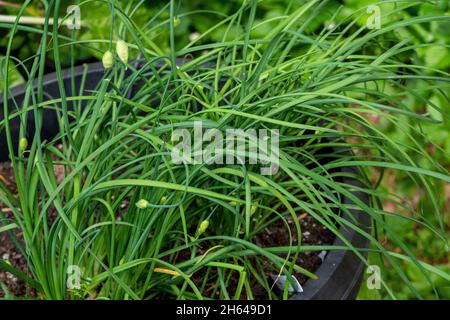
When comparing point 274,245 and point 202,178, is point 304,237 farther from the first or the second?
point 202,178

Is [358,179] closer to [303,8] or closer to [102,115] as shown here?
[303,8]

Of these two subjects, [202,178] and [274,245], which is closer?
[202,178]

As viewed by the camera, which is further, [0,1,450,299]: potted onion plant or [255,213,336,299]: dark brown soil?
[255,213,336,299]: dark brown soil

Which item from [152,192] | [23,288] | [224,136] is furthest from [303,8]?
[23,288]

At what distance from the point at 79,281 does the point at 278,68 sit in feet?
1.22

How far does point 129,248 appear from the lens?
2.59 feet

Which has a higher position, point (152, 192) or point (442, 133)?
point (442, 133)

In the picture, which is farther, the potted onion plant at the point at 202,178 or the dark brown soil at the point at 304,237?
the dark brown soil at the point at 304,237

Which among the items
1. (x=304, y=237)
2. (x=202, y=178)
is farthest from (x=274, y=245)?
(x=202, y=178)

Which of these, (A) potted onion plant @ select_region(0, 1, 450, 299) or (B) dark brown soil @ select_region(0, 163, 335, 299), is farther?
(B) dark brown soil @ select_region(0, 163, 335, 299)

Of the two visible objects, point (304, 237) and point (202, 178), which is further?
point (304, 237)

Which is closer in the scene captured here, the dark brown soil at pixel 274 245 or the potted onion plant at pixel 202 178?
the potted onion plant at pixel 202 178
